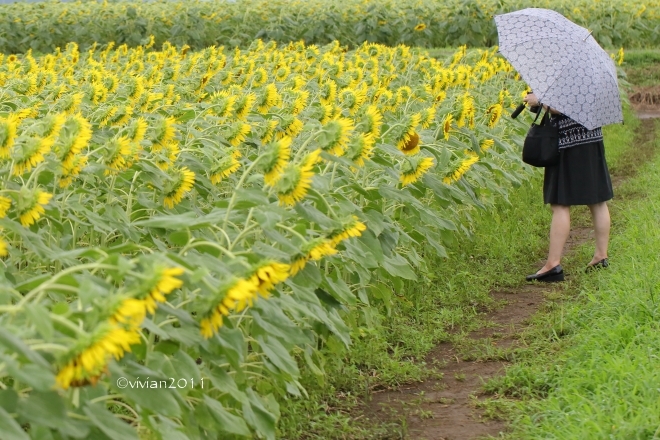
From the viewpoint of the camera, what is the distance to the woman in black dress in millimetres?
5227

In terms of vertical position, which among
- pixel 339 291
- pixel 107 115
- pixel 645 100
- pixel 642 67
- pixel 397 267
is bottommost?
pixel 645 100

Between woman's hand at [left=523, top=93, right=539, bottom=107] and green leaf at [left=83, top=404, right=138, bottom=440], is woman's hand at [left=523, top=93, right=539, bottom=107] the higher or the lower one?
the lower one

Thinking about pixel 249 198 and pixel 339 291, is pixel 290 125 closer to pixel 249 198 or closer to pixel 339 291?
pixel 339 291

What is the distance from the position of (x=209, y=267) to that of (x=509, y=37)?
356 centimetres

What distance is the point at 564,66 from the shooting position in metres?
5.26

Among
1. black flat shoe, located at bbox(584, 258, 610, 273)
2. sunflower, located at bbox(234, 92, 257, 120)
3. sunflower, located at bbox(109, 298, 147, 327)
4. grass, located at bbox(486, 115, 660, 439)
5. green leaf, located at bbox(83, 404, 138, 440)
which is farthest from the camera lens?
black flat shoe, located at bbox(584, 258, 610, 273)

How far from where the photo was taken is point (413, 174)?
12.3 feet

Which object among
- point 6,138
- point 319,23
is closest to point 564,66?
point 6,138

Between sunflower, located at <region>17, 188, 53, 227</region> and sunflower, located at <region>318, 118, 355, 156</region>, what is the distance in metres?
0.87

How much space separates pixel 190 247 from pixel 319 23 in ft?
44.1

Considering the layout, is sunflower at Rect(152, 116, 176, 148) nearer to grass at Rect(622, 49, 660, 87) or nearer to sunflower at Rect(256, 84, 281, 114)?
sunflower at Rect(256, 84, 281, 114)

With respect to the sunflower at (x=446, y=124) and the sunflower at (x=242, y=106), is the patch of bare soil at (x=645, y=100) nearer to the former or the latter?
the sunflower at (x=446, y=124)

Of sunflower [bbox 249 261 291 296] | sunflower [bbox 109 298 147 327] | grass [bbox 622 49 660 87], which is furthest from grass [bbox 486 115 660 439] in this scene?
grass [bbox 622 49 660 87]

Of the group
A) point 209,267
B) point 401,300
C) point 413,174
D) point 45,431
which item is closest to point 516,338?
point 401,300
